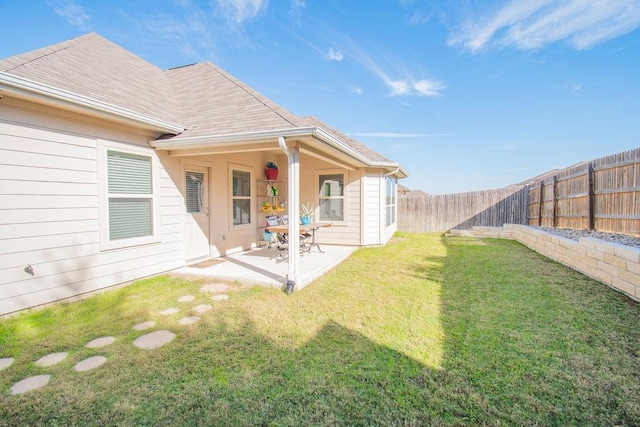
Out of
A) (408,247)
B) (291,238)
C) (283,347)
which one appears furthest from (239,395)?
(408,247)

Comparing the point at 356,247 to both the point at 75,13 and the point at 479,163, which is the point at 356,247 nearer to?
the point at 75,13

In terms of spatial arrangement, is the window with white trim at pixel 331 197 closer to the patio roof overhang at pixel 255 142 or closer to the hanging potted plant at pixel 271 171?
the hanging potted plant at pixel 271 171

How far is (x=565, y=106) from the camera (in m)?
11.5

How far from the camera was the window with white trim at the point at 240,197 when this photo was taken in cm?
689

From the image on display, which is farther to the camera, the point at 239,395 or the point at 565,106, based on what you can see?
the point at 565,106

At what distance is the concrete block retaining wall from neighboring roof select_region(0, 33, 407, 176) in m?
4.37

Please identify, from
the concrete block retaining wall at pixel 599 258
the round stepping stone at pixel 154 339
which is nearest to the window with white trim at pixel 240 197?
the round stepping stone at pixel 154 339

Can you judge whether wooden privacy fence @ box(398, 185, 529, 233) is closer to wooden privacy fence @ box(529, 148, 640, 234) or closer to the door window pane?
wooden privacy fence @ box(529, 148, 640, 234)

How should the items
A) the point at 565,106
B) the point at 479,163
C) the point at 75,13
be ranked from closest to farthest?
the point at 75,13 < the point at 565,106 < the point at 479,163

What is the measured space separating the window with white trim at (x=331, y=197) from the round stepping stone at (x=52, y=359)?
6.70 metres

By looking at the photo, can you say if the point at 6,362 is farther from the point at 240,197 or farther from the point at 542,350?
the point at 240,197

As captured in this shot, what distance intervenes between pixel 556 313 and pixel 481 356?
1.72m

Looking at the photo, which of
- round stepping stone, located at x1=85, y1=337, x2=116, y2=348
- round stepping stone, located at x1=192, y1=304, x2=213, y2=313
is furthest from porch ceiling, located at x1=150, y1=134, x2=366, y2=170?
round stepping stone, located at x1=85, y1=337, x2=116, y2=348

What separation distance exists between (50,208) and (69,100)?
139 cm
